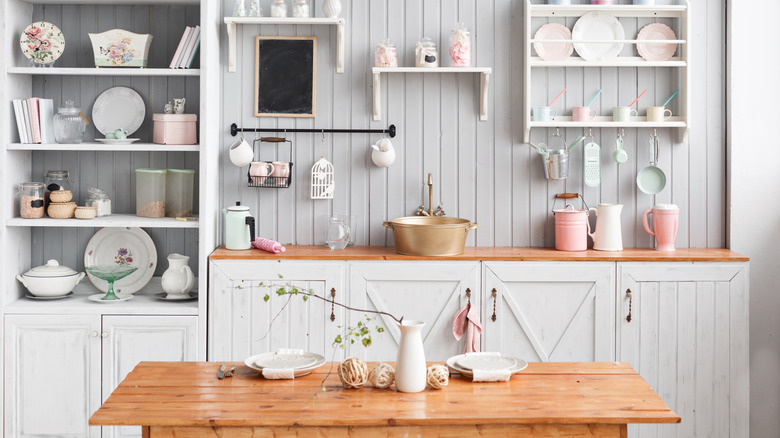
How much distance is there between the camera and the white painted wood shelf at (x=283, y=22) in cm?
386

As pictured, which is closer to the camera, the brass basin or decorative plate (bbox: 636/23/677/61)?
the brass basin

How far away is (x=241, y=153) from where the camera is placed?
3.91 metres

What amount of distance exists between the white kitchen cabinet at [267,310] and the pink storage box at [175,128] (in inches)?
25.7

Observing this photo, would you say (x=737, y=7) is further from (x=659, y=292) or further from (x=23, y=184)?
(x=23, y=184)

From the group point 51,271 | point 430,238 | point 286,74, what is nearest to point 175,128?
point 286,74

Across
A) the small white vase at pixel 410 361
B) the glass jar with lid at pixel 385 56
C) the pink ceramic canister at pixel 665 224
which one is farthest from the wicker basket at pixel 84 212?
the pink ceramic canister at pixel 665 224

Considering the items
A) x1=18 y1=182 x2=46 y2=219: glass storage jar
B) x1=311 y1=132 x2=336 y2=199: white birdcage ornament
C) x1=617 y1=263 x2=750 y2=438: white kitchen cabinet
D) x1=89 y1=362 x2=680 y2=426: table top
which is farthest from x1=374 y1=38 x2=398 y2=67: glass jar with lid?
x1=89 y1=362 x2=680 y2=426: table top

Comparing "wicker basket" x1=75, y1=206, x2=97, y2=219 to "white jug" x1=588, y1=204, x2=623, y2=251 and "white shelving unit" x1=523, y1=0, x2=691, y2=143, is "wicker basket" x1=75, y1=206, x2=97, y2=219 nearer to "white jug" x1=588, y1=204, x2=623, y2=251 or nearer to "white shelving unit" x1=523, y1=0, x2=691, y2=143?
"white shelving unit" x1=523, y1=0, x2=691, y2=143

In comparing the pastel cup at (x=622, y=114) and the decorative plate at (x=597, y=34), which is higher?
the decorative plate at (x=597, y=34)

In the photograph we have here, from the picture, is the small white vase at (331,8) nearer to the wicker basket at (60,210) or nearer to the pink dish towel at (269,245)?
the pink dish towel at (269,245)

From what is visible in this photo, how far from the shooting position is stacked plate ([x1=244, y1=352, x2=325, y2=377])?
7.88ft

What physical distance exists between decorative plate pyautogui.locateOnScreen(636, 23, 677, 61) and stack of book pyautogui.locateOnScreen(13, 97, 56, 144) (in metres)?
2.99

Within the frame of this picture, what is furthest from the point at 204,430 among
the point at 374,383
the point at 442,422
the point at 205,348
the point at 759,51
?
the point at 759,51

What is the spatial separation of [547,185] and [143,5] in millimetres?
2297
